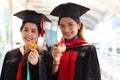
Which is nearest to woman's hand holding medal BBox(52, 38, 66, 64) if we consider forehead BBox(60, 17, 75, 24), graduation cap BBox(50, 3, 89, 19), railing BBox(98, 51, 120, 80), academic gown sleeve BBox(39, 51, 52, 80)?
academic gown sleeve BBox(39, 51, 52, 80)

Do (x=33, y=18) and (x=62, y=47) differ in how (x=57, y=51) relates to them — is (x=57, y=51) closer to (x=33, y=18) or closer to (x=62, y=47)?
(x=62, y=47)

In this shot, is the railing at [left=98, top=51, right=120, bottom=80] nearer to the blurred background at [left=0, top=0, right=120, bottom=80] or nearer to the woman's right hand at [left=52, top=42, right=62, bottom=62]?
the blurred background at [left=0, top=0, right=120, bottom=80]

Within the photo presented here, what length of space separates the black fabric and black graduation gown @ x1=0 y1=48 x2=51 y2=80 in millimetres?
297

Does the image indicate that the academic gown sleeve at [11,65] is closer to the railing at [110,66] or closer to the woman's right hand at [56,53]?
the woman's right hand at [56,53]

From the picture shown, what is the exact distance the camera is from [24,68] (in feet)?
7.22

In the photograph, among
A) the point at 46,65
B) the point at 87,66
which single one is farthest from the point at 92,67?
the point at 46,65

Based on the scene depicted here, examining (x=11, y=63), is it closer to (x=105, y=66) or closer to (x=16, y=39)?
(x=16, y=39)

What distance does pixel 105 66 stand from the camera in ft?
26.3

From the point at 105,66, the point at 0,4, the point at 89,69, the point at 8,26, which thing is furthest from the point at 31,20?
the point at 105,66

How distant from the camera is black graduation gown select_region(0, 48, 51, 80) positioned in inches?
86.4

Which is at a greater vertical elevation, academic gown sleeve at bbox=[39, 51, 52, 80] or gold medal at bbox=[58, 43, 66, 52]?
gold medal at bbox=[58, 43, 66, 52]

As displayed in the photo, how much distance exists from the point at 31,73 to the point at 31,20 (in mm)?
526

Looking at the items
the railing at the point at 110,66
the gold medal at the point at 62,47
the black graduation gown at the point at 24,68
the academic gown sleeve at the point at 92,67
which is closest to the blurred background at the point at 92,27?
the railing at the point at 110,66

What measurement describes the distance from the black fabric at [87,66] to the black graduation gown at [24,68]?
0.30 metres
